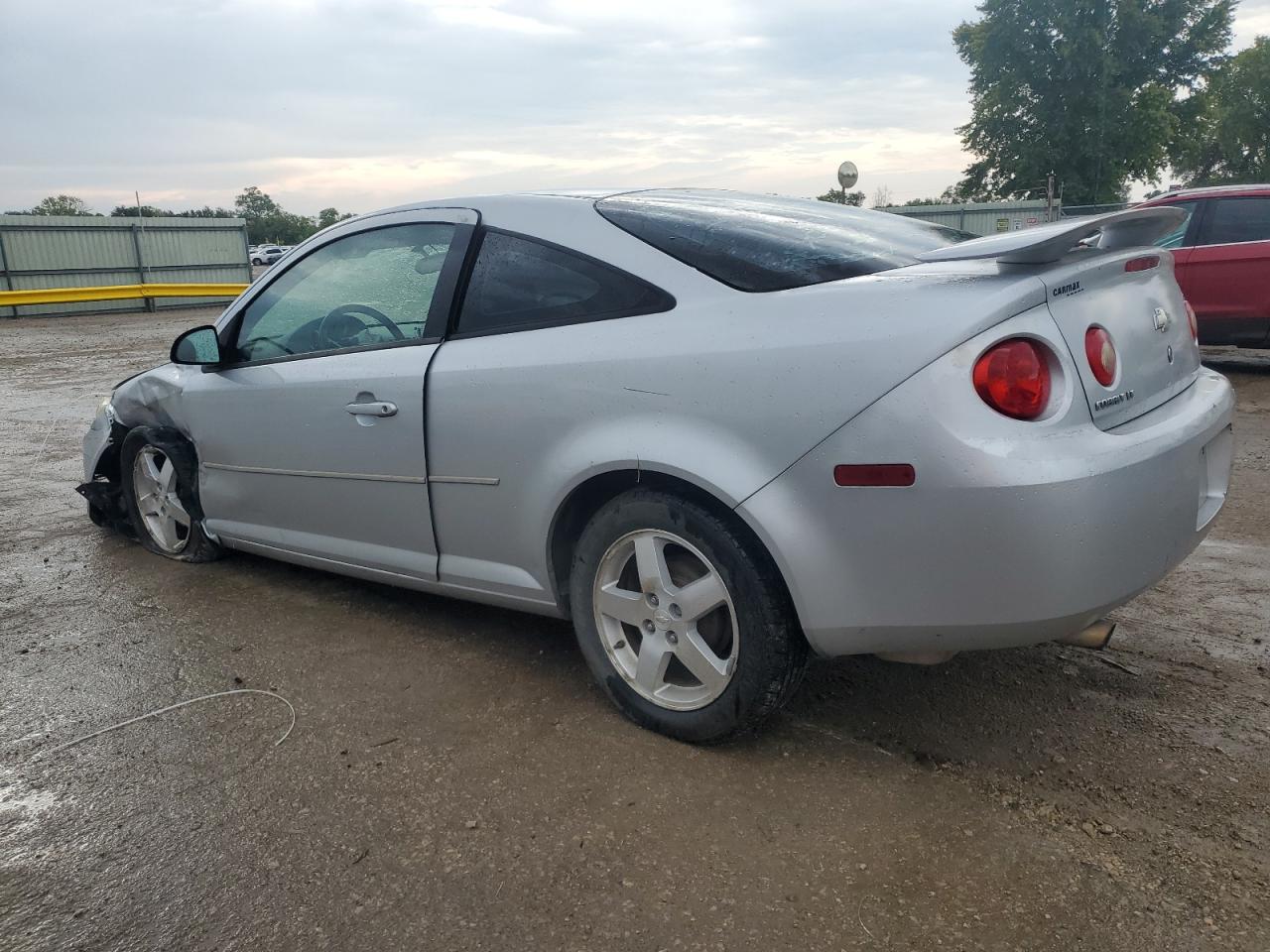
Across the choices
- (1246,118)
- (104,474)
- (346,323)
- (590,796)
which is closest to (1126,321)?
(590,796)

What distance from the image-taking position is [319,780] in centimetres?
269

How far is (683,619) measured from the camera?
2.68 metres

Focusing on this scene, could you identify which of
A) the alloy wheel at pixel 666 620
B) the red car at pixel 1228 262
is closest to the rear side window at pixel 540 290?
the alloy wheel at pixel 666 620

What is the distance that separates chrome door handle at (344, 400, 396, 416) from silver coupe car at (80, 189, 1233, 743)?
0.01 m

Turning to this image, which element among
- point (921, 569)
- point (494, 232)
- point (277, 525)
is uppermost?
point (494, 232)

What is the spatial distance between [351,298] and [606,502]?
1450 millimetres

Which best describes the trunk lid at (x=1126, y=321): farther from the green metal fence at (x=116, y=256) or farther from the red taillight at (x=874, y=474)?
the green metal fence at (x=116, y=256)

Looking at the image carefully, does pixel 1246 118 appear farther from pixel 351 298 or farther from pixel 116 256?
pixel 351 298

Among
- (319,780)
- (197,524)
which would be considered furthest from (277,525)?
(319,780)

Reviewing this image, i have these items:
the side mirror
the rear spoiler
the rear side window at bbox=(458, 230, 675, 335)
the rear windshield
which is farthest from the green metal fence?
the rear spoiler

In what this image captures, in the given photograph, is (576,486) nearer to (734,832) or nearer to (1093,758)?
(734,832)

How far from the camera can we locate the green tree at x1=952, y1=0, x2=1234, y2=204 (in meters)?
39.5

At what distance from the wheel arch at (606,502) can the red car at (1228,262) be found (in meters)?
7.68

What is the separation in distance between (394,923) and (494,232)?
2029 millimetres
